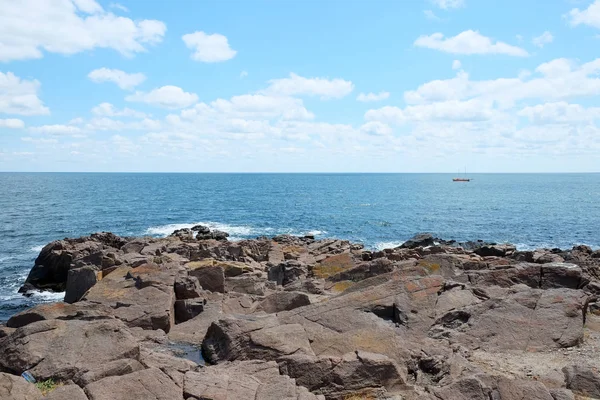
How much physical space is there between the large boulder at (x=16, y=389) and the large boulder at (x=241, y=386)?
3.05 metres

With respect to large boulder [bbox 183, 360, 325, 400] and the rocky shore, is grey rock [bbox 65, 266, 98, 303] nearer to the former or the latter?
the rocky shore

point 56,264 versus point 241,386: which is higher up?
point 241,386

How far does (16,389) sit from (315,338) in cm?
820

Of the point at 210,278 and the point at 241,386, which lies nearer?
the point at 241,386

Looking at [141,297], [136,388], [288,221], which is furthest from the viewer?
[288,221]

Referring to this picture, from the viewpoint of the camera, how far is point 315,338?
15.5 metres

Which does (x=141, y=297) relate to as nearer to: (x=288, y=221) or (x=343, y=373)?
(x=343, y=373)

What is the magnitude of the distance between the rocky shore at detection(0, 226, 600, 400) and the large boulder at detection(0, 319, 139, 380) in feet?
0.13

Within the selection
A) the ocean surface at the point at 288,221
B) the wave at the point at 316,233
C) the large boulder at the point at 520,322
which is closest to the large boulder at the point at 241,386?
the large boulder at the point at 520,322

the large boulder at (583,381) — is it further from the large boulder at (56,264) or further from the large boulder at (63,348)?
the large boulder at (56,264)

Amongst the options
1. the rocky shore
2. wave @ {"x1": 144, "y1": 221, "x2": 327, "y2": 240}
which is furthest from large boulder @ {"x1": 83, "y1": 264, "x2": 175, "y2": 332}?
wave @ {"x1": 144, "y1": 221, "x2": 327, "y2": 240}

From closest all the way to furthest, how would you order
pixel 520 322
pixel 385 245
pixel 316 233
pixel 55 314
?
pixel 55 314 < pixel 520 322 < pixel 385 245 < pixel 316 233

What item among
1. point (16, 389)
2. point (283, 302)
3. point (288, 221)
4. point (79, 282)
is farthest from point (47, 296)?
point (288, 221)

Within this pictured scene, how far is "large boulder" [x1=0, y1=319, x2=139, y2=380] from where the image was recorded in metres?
12.3
